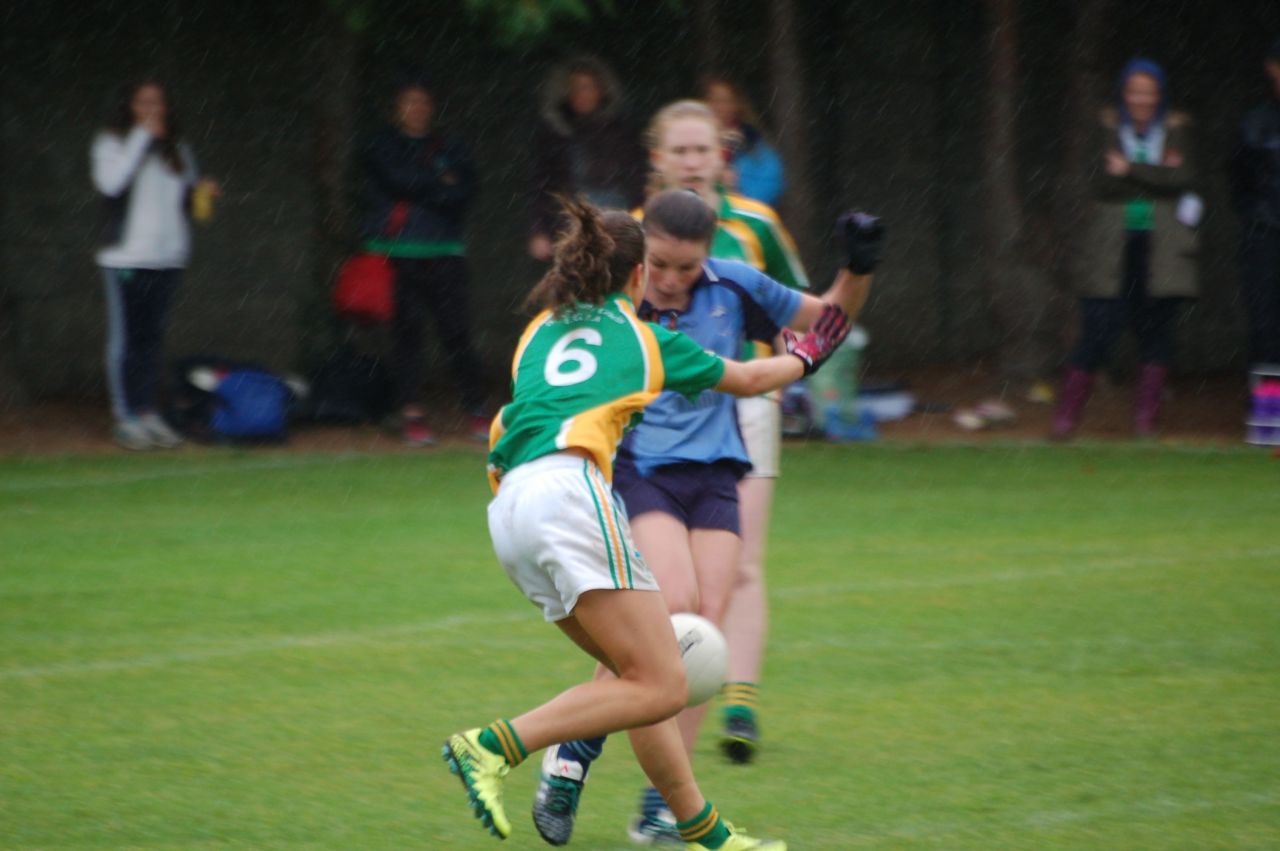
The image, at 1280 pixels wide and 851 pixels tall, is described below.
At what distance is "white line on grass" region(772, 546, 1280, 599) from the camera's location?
8.92 m

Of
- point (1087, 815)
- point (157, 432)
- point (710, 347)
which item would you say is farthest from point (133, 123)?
point (1087, 815)

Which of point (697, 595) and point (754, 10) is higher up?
point (754, 10)

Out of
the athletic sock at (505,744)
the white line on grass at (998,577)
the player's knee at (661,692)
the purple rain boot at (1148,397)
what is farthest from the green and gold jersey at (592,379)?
the purple rain boot at (1148,397)

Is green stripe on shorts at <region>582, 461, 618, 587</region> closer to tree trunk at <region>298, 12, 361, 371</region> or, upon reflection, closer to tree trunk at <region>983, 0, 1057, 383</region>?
tree trunk at <region>298, 12, 361, 371</region>

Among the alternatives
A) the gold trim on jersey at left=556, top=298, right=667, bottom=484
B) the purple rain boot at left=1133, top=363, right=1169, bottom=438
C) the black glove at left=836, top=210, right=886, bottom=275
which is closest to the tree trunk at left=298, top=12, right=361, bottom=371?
the purple rain boot at left=1133, top=363, right=1169, bottom=438

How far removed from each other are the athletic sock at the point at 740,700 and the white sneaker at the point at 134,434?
8.27 meters

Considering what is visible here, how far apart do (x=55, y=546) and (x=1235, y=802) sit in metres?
6.54

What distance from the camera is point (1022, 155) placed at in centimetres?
1838

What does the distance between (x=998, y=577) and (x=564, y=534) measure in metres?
4.86

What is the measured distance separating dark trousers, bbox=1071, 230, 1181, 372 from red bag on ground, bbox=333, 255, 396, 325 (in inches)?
191

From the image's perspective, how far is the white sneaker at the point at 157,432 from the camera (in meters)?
13.6

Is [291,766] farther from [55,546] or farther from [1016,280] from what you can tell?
[1016,280]

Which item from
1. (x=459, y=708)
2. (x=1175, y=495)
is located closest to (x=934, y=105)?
(x=1175, y=495)

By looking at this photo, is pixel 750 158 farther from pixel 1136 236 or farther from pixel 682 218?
pixel 682 218
